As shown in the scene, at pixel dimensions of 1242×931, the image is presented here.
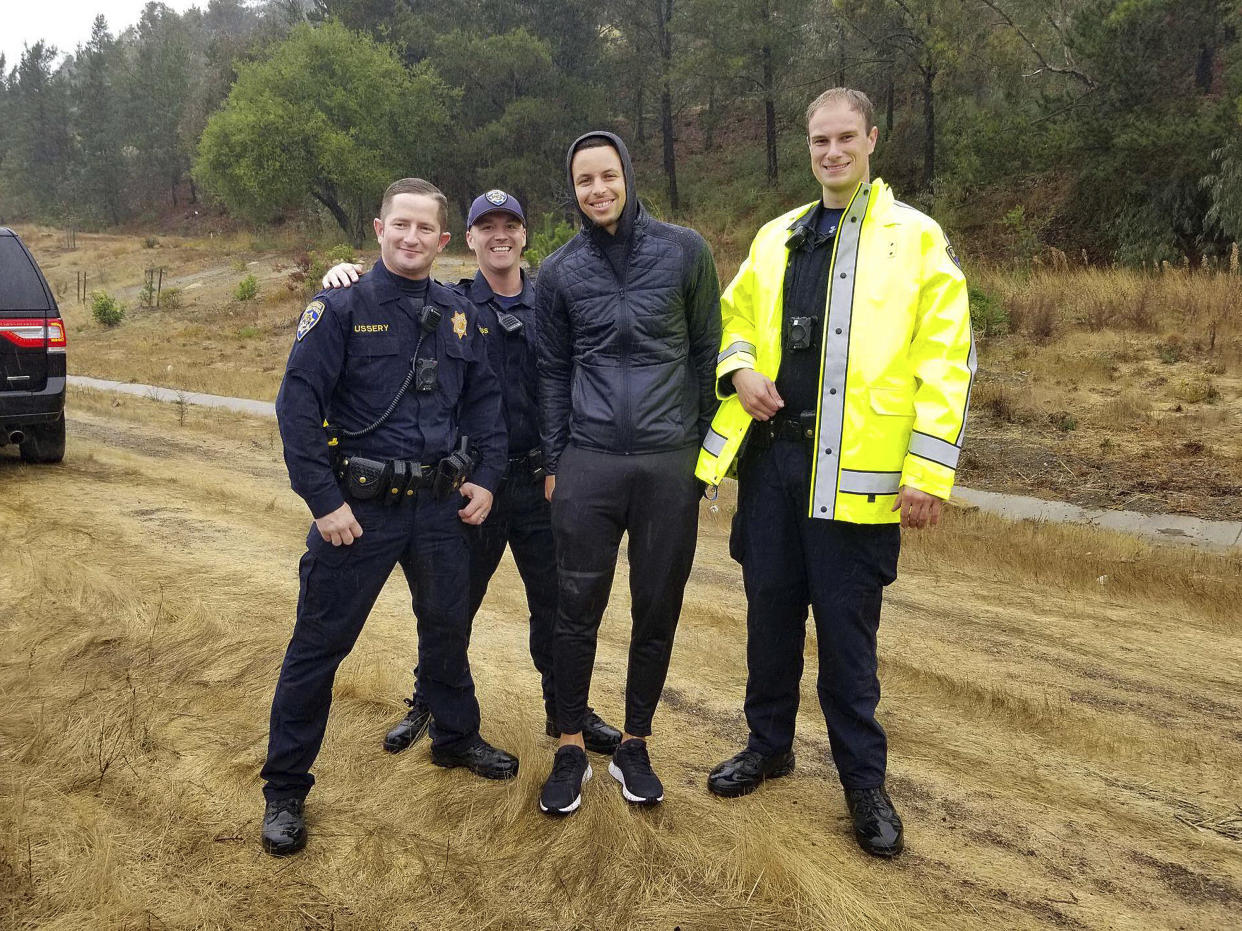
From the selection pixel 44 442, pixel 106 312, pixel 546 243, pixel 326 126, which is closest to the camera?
pixel 44 442

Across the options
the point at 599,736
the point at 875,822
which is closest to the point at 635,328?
the point at 599,736

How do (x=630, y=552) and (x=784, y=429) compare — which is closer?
(x=784, y=429)

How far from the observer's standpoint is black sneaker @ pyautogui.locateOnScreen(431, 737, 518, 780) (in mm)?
3369

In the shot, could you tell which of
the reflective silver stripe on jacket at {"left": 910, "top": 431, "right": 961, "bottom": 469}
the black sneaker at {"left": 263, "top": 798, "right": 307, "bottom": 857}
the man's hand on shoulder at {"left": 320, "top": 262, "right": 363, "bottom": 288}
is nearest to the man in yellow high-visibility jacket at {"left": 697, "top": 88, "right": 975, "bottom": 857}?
the reflective silver stripe on jacket at {"left": 910, "top": 431, "right": 961, "bottom": 469}

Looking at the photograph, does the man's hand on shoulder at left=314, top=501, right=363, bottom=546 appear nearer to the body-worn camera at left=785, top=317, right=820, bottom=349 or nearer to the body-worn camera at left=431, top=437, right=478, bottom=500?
the body-worn camera at left=431, top=437, right=478, bottom=500

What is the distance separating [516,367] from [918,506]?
162 cm

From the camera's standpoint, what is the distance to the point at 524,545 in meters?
3.66

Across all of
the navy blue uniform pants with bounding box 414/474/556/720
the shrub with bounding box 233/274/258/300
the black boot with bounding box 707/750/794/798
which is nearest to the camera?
the black boot with bounding box 707/750/794/798

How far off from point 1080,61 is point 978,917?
2097cm

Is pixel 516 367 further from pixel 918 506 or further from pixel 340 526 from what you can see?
pixel 918 506

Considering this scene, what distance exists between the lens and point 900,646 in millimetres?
4953

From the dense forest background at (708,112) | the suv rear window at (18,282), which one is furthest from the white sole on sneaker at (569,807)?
the dense forest background at (708,112)

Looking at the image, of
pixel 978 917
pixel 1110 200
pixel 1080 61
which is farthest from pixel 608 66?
pixel 978 917

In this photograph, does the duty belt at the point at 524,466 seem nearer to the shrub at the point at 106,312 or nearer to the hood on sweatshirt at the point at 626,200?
the hood on sweatshirt at the point at 626,200
